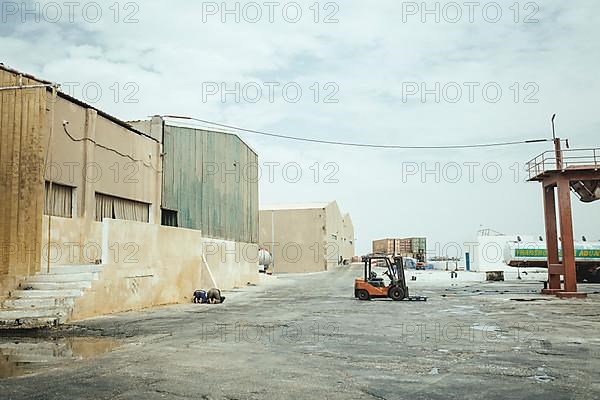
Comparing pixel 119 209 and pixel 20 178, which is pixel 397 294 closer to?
pixel 119 209

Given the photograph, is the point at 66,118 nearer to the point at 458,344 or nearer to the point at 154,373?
the point at 154,373

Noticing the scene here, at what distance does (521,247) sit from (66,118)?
3577cm

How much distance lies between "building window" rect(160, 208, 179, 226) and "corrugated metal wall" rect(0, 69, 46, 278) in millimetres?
10315

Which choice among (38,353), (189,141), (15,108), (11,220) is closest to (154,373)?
(38,353)

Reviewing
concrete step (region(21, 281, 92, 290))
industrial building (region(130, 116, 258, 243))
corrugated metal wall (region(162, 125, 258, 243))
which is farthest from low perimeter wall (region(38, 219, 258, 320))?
corrugated metal wall (region(162, 125, 258, 243))

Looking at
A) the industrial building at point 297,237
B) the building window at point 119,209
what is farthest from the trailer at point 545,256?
the building window at point 119,209

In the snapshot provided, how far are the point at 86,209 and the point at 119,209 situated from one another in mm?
2961

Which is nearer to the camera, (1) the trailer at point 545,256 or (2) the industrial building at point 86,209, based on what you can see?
(2) the industrial building at point 86,209

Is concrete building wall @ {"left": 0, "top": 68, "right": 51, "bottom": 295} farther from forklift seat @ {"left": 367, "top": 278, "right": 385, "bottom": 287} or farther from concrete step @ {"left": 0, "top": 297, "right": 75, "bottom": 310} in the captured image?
forklift seat @ {"left": 367, "top": 278, "right": 385, "bottom": 287}

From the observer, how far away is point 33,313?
13.8m

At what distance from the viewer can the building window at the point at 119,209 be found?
2088 cm

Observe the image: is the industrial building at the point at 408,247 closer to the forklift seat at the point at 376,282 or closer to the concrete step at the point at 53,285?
the forklift seat at the point at 376,282

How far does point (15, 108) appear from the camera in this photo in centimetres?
1628

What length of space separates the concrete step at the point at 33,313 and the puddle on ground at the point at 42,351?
202 cm
